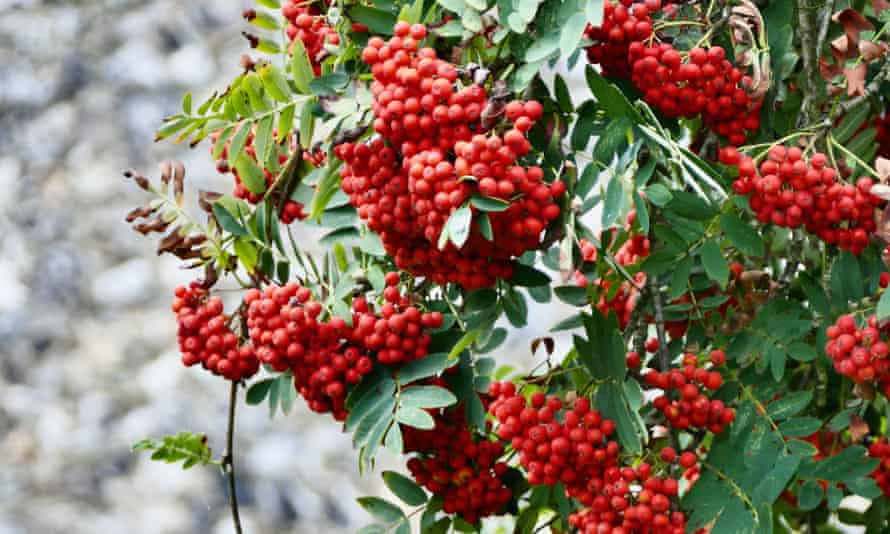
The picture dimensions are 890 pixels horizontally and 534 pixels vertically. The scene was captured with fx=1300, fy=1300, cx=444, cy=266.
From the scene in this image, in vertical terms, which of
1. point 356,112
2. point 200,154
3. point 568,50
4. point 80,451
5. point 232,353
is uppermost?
point 568,50

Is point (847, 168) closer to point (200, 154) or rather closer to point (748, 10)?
point (748, 10)

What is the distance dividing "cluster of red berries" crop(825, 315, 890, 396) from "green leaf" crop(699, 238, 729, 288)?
142mm

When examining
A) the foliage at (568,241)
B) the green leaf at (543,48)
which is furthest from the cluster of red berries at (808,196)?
the green leaf at (543,48)

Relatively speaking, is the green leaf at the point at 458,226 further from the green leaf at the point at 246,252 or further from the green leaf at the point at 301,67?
the green leaf at the point at 246,252

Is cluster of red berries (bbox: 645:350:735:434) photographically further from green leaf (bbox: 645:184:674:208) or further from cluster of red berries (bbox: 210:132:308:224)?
cluster of red berries (bbox: 210:132:308:224)

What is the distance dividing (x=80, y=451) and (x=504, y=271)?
194 cm

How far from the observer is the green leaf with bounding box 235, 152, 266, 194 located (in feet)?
5.33

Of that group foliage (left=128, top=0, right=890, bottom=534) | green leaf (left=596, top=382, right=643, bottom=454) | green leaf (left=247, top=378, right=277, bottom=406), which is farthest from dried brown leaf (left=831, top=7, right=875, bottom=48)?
green leaf (left=247, top=378, right=277, bottom=406)

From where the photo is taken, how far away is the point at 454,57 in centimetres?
141

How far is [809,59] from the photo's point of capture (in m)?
1.49

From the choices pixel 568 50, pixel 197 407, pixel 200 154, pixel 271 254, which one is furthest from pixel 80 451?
pixel 568 50

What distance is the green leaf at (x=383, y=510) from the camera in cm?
174

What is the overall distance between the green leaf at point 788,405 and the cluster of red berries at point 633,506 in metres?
0.16

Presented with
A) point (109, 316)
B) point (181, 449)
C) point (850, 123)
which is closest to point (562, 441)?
point (850, 123)
